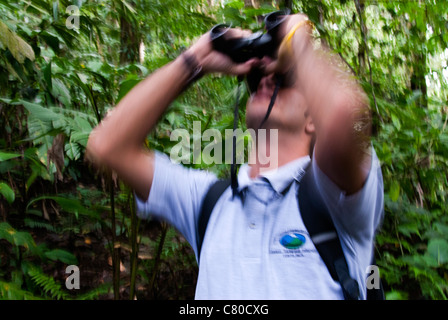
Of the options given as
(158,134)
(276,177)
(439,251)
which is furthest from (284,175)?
(158,134)

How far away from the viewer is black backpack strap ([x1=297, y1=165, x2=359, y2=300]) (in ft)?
2.43

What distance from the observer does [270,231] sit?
33.1 inches

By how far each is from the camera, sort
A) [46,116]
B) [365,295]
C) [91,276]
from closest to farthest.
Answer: [365,295] < [46,116] < [91,276]

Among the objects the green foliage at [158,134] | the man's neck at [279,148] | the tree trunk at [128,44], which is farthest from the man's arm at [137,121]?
the tree trunk at [128,44]

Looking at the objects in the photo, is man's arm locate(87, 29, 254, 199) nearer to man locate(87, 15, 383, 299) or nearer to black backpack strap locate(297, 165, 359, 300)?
man locate(87, 15, 383, 299)

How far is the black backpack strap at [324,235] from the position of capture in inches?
29.2

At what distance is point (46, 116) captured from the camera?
1573mm

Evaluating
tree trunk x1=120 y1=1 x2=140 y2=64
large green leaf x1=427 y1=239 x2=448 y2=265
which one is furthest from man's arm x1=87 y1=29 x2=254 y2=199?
tree trunk x1=120 y1=1 x2=140 y2=64

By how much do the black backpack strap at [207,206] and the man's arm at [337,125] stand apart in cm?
32

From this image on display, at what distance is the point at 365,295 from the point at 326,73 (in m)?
0.52

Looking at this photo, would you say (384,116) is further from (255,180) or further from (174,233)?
(174,233)

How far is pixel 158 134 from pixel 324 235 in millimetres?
1325

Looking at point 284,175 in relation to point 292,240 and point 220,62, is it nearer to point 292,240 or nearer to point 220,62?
point 292,240
